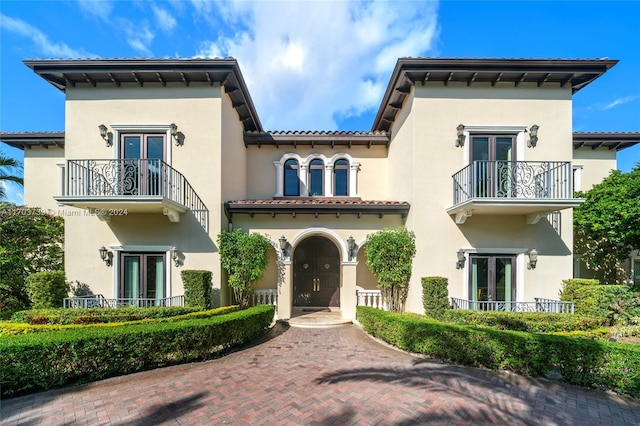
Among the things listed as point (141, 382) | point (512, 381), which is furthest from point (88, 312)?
point (512, 381)

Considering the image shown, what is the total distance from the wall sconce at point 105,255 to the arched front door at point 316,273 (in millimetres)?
6988

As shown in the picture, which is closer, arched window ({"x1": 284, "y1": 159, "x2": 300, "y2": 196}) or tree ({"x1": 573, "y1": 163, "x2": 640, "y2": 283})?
tree ({"x1": 573, "y1": 163, "x2": 640, "y2": 283})

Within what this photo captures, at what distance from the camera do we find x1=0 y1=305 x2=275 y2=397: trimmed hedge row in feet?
17.3

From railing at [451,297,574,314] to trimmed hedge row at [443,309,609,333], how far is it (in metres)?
0.71

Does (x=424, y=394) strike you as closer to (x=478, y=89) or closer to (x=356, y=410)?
(x=356, y=410)

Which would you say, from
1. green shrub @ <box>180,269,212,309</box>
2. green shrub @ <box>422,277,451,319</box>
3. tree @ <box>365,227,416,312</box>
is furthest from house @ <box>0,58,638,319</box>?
green shrub @ <box>180,269,212,309</box>

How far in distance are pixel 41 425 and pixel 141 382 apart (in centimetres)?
154

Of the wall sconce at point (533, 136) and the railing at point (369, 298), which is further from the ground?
the wall sconce at point (533, 136)

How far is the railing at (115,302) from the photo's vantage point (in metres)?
9.24

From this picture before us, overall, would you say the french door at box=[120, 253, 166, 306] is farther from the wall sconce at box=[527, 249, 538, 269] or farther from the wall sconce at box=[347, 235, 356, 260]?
the wall sconce at box=[527, 249, 538, 269]

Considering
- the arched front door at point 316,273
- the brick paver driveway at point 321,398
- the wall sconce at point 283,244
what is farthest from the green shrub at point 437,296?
the wall sconce at point 283,244

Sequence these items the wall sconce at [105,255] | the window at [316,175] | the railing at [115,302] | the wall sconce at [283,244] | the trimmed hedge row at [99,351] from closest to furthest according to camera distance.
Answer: the trimmed hedge row at [99,351] → the railing at [115,302] → the wall sconce at [105,255] → the wall sconce at [283,244] → the window at [316,175]

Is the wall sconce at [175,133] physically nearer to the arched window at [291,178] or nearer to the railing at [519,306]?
the arched window at [291,178]

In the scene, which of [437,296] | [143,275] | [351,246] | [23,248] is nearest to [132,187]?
[143,275]
